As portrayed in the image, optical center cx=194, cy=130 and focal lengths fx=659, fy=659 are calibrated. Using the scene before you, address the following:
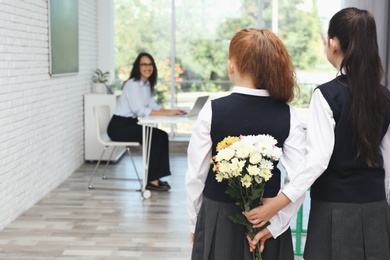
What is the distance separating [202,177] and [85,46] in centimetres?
575

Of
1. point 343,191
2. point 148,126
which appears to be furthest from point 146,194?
point 343,191

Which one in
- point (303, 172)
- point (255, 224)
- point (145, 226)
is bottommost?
point (145, 226)

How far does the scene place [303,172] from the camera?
6.82 ft

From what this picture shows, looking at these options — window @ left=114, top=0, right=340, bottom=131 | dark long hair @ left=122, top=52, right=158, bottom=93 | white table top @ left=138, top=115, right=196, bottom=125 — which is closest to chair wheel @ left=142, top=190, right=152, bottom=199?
white table top @ left=138, top=115, right=196, bottom=125

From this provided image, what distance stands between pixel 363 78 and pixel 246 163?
0.48m

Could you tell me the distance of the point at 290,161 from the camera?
2164mm

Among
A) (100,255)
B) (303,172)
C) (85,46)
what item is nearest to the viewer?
(303,172)

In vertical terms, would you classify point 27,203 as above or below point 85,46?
below

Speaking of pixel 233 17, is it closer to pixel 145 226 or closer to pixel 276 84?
pixel 145 226

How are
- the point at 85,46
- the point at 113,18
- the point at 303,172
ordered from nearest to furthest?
1. the point at 303,172
2. the point at 85,46
3. the point at 113,18

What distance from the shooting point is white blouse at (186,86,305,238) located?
2.14 metres

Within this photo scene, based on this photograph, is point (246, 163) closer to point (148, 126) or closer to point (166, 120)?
point (166, 120)

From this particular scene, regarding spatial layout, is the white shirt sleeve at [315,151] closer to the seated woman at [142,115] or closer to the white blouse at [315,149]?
the white blouse at [315,149]

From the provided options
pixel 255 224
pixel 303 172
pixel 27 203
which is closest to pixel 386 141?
pixel 303 172
